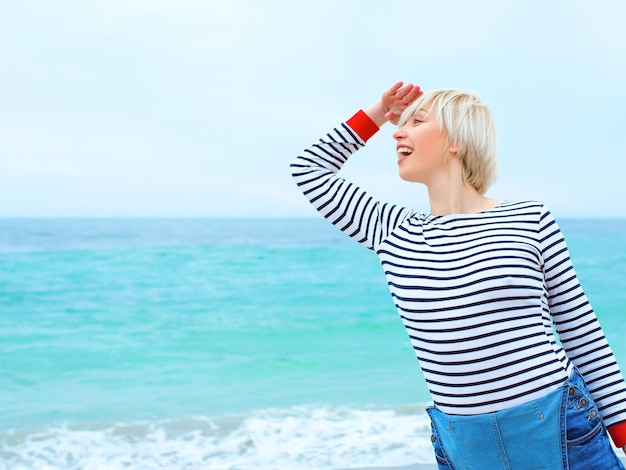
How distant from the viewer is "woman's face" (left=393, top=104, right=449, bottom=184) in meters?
1.80

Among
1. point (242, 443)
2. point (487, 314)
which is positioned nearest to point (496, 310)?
point (487, 314)

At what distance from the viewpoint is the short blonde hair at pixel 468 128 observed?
1.78 metres

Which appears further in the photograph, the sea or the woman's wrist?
the sea

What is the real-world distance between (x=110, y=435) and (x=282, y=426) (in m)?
1.39

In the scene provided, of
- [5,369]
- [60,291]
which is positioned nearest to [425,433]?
[5,369]

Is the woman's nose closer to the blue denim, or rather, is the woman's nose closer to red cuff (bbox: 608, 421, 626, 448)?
the blue denim

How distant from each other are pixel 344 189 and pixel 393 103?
0.98ft

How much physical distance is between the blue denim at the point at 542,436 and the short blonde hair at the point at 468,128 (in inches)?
23.0

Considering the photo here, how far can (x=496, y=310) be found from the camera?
1563mm

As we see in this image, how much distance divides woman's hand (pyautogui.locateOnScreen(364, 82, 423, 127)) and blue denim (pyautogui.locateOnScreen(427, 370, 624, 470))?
0.89m

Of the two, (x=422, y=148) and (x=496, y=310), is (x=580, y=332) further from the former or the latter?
(x=422, y=148)

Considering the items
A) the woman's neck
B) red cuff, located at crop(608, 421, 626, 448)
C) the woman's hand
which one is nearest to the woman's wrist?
the woman's hand

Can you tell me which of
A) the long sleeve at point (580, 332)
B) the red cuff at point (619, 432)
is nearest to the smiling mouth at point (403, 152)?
the long sleeve at point (580, 332)

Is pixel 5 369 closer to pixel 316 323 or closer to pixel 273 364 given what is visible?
pixel 273 364
